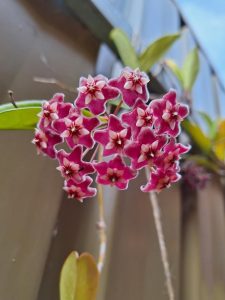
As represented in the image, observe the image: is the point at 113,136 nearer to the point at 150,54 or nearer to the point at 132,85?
the point at 132,85

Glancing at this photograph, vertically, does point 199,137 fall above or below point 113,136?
above

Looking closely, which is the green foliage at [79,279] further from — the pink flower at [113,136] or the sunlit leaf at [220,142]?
the sunlit leaf at [220,142]

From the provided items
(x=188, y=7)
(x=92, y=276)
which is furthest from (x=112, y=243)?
(x=188, y=7)

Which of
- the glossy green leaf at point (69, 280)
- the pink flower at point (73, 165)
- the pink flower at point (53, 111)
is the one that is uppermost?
the pink flower at point (53, 111)

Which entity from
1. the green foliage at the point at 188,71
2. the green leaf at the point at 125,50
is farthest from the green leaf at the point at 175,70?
the green leaf at the point at 125,50

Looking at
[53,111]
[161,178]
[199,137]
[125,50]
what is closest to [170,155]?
[161,178]
